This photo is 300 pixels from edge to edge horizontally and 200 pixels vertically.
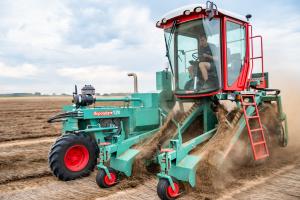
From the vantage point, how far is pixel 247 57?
635cm

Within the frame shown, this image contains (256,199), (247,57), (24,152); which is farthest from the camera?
(24,152)

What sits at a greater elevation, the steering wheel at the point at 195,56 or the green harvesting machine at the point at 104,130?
the steering wheel at the point at 195,56

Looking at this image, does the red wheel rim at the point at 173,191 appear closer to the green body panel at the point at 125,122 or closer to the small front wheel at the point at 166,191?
the small front wheel at the point at 166,191

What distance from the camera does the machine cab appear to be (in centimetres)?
576

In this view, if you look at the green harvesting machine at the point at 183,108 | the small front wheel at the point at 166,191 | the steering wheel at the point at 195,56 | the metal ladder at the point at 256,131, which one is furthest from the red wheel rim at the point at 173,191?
the steering wheel at the point at 195,56

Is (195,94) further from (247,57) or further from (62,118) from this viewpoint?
(62,118)

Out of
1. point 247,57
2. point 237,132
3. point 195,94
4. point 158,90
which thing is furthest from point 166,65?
point 237,132

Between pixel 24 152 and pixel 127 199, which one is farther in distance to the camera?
pixel 24 152

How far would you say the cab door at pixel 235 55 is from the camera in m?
5.86

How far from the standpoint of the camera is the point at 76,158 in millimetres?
5680

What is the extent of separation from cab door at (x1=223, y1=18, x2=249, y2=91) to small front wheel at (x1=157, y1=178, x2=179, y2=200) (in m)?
2.23

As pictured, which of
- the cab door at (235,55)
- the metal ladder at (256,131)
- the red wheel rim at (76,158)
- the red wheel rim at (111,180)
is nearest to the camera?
the red wheel rim at (111,180)

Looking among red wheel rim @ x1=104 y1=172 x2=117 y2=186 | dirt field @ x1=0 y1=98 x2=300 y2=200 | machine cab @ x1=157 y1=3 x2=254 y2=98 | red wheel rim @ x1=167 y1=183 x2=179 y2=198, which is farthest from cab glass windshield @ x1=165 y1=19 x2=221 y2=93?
red wheel rim @ x1=104 y1=172 x2=117 y2=186

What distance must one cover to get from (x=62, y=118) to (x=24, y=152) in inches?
110
